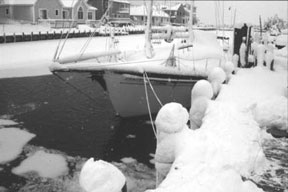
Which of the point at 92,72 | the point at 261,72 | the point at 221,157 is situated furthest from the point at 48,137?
the point at 261,72

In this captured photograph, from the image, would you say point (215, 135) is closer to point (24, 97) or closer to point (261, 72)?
point (261, 72)

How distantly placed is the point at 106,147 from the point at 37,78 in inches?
433

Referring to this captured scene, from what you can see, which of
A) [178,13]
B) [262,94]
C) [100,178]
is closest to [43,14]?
[262,94]

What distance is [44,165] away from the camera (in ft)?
26.6

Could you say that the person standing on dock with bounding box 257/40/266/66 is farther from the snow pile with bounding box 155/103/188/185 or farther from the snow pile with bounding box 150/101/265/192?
the snow pile with bounding box 155/103/188/185

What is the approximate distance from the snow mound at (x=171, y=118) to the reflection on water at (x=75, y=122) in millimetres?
4237

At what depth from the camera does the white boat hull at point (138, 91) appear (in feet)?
34.7

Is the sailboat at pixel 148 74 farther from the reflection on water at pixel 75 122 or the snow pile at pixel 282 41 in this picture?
the snow pile at pixel 282 41

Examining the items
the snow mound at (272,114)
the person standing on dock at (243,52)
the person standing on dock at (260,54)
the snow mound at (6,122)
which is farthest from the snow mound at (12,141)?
the person standing on dock at (260,54)

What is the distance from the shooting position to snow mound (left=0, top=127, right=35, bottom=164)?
860 centimetres

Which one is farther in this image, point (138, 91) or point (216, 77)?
point (138, 91)

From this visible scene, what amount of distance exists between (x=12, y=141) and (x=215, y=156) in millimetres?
7019

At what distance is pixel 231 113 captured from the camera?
698 cm

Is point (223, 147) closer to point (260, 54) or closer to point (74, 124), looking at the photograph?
point (74, 124)
